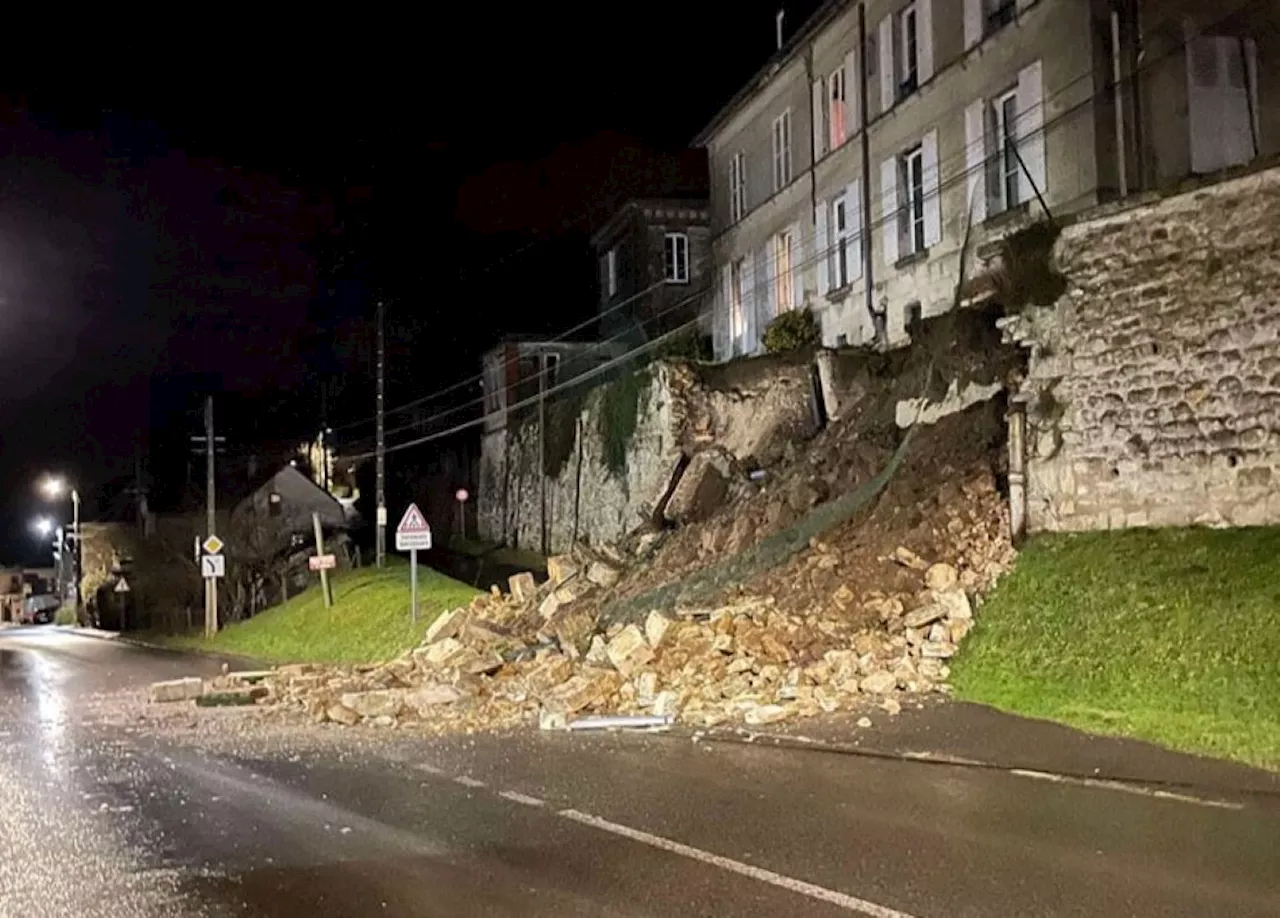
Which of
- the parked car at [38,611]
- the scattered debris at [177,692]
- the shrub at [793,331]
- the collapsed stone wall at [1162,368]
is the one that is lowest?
the parked car at [38,611]

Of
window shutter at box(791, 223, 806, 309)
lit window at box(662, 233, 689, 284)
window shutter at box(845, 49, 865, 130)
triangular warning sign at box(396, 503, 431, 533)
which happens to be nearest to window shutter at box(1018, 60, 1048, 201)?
window shutter at box(845, 49, 865, 130)

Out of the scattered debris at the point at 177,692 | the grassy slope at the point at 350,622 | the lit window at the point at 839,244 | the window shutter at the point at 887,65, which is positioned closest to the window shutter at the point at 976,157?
the window shutter at the point at 887,65

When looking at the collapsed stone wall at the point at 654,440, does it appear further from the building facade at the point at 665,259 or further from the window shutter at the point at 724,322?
the building facade at the point at 665,259

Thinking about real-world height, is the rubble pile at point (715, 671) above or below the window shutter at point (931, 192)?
below

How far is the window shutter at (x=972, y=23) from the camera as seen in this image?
81.8 feet

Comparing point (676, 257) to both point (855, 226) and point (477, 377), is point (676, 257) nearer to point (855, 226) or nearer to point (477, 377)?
point (477, 377)

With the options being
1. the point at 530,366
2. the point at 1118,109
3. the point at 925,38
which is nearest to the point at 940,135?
the point at 925,38

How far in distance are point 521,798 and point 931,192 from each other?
63.9 feet

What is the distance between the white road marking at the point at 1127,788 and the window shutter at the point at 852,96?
21.3m

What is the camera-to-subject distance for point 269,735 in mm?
15562

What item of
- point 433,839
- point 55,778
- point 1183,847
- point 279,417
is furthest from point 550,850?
point 279,417

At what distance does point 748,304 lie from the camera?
36938 mm

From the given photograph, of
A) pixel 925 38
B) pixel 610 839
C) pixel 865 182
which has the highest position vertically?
pixel 925 38

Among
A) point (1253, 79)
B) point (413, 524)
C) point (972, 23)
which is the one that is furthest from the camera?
point (413, 524)
